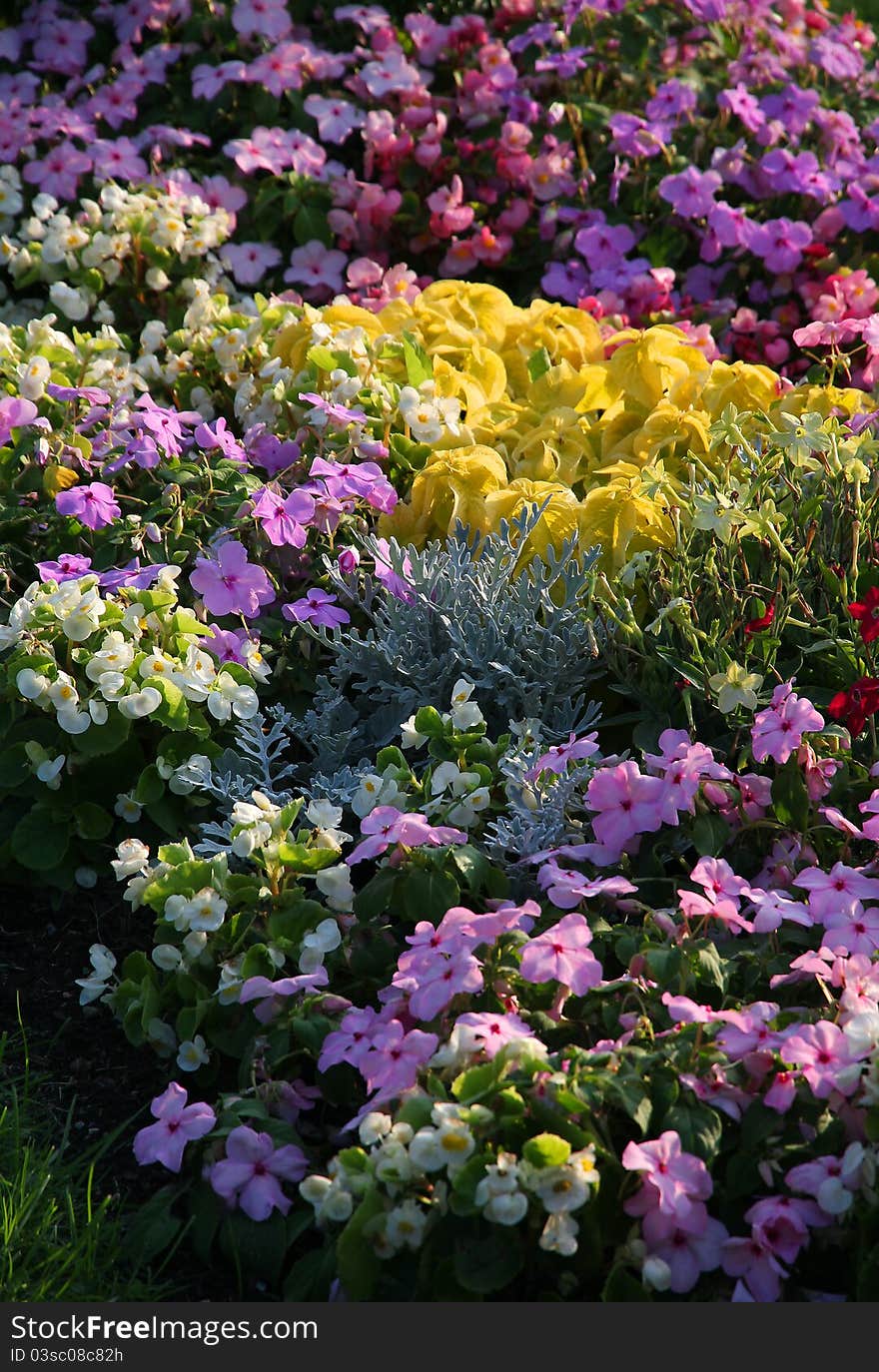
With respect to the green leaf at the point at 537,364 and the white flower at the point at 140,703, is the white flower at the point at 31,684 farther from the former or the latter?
the green leaf at the point at 537,364

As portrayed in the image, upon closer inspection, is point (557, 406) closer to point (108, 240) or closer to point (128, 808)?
point (108, 240)

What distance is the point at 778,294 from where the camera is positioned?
13.0ft

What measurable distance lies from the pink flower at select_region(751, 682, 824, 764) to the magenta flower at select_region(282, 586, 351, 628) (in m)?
0.77

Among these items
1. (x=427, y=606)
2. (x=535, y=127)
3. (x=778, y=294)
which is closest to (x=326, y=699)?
(x=427, y=606)

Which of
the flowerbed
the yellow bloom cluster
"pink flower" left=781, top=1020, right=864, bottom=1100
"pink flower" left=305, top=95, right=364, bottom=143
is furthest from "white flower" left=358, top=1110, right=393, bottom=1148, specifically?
"pink flower" left=305, top=95, right=364, bottom=143

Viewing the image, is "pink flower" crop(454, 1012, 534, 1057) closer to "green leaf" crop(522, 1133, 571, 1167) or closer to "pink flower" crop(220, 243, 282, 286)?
"green leaf" crop(522, 1133, 571, 1167)

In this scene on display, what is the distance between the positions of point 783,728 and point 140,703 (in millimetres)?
988

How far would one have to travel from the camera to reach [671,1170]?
170 centimetres

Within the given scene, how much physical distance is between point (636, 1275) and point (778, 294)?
2839 millimetres

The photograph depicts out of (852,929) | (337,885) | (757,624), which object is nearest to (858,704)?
(757,624)

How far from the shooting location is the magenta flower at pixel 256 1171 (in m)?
1.91

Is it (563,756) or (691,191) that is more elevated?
(691,191)

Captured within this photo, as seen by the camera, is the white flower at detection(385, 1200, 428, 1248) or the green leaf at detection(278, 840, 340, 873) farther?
the green leaf at detection(278, 840, 340, 873)

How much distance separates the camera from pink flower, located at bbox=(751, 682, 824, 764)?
7.07 ft
